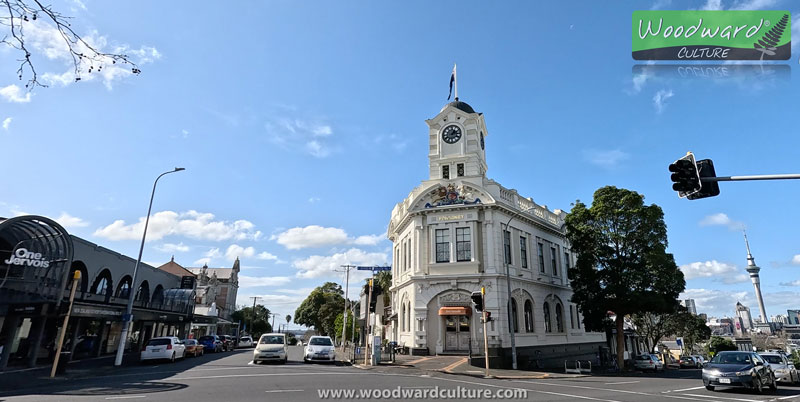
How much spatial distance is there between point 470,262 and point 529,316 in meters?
6.54

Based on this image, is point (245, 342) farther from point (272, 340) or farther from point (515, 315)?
point (515, 315)

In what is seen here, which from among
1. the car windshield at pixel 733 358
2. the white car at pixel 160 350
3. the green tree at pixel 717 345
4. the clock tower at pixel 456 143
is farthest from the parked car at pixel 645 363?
the green tree at pixel 717 345

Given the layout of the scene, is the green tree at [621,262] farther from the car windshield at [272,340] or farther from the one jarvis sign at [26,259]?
the one jarvis sign at [26,259]

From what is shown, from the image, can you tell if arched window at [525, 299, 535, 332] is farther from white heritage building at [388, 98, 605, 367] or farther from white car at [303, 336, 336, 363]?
white car at [303, 336, 336, 363]

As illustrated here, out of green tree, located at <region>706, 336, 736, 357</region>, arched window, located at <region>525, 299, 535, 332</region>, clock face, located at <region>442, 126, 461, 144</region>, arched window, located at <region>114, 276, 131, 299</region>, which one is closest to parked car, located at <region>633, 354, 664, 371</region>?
arched window, located at <region>525, 299, 535, 332</region>

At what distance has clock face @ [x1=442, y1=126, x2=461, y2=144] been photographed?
3319cm

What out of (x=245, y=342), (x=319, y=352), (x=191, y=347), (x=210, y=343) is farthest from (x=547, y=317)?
(x=245, y=342)

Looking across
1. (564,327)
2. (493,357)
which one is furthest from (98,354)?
(564,327)

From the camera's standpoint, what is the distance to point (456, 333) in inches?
1071

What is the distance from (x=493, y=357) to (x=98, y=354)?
26191mm

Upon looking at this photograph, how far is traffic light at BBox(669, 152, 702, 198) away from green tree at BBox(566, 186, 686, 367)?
18392 millimetres

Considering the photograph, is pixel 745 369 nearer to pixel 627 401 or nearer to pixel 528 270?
pixel 627 401

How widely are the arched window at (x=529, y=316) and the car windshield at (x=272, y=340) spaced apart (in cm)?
1646

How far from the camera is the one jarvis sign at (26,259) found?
18.7 m
